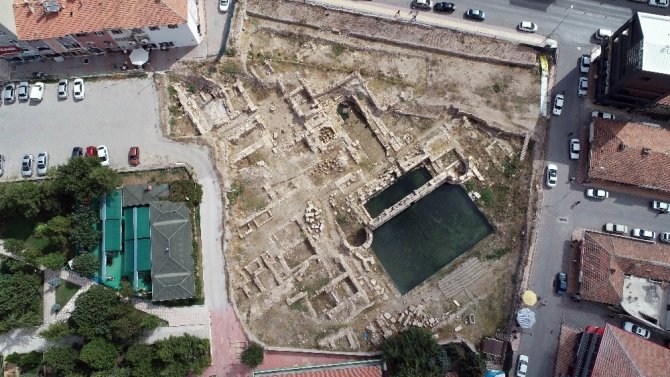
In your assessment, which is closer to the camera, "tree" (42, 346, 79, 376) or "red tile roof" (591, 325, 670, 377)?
"red tile roof" (591, 325, 670, 377)

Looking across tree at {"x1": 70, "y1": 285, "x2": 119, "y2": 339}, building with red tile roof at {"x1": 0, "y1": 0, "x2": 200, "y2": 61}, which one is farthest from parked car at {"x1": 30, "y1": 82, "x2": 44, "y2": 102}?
tree at {"x1": 70, "y1": 285, "x2": 119, "y2": 339}

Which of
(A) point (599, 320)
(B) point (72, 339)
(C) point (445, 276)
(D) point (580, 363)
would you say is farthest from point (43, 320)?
(A) point (599, 320)

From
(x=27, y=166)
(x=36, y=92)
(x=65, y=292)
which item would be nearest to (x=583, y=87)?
(x=65, y=292)

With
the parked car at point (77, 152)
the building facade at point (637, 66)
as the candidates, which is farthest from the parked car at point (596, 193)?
the parked car at point (77, 152)

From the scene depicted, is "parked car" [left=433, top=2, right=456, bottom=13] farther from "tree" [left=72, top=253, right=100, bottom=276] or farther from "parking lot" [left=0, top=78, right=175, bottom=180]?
"tree" [left=72, top=253, right=100, bottom=276]

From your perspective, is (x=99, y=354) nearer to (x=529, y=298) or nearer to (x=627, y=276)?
(x=529, y=298)

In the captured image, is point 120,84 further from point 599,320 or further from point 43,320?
point 599,320

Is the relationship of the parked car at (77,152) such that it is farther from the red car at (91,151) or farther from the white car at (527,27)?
the white car at (527,27)
